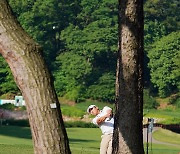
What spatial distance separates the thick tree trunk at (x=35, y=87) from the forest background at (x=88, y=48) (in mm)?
69838

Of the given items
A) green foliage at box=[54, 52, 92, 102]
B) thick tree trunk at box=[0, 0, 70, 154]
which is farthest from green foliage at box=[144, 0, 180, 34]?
thick tree trunk at box=[0, 0, 70, 154]

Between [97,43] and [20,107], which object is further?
[97,43]

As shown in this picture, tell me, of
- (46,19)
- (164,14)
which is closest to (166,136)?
(46,19)

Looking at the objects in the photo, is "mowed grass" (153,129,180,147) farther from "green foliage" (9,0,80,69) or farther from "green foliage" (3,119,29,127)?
"green foliage" (9,0,80,69)

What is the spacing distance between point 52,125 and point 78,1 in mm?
85790

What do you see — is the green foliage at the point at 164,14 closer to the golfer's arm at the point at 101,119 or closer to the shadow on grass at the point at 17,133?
the shadow on grass at the point at 17,133

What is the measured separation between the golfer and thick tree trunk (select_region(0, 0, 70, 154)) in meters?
4.94

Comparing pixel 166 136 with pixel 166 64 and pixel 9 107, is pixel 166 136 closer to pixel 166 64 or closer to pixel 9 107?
pixel 9 107

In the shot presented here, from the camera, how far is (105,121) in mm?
10406

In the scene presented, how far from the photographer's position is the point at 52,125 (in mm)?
5352

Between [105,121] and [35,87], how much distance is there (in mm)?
5129

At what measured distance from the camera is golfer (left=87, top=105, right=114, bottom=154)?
10336mm

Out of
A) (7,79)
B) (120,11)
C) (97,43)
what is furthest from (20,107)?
(120,11)

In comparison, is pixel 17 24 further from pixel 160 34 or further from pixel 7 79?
pixel 160 34
